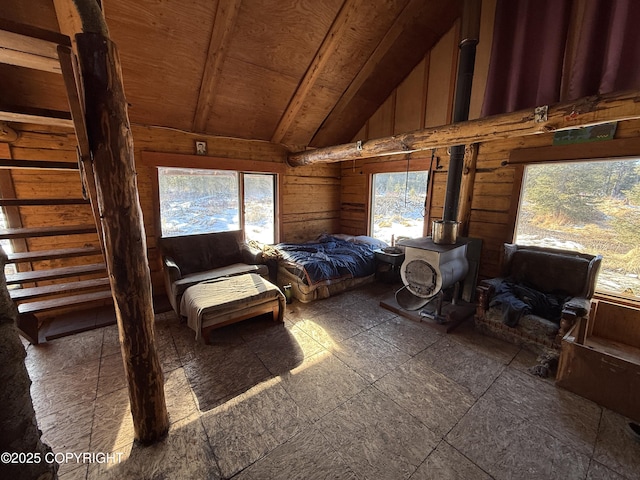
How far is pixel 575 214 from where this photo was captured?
10.1 feet

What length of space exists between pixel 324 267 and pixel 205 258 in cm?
177

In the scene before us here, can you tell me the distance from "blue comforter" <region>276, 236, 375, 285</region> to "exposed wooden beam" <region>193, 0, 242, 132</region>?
234 centimetres

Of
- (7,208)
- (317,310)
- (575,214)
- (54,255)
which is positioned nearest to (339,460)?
(317,310)

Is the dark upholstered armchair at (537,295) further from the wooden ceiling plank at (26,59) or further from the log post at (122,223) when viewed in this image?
the wooden ceiling plank at (26,59)

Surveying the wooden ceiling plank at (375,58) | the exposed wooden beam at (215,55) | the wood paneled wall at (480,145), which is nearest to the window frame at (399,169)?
the wood paneled wall at (480,145)

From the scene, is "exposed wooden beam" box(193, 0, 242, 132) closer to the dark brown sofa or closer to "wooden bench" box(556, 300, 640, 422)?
the dark brown sofa

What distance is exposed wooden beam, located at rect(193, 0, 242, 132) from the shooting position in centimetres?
259

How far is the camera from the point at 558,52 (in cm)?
282

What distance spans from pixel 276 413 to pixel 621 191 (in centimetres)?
398

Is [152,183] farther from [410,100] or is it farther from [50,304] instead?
[410,100]

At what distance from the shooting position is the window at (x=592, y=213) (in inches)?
108

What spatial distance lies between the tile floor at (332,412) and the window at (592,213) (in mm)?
1497

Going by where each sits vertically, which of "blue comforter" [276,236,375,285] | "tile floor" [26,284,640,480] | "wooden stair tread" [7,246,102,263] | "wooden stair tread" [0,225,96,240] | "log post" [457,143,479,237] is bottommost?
"tile floor" [26,284,640,480]

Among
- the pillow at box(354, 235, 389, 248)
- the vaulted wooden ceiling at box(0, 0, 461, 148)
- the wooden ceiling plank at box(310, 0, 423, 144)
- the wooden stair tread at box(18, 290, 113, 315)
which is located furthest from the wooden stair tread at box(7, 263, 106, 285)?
the wooden ceiling plank at box(310, 0, 423, 144)
